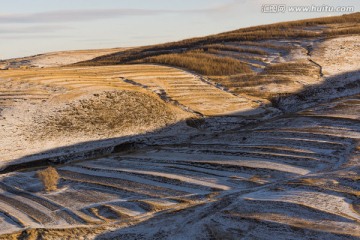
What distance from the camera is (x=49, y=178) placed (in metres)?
24.5

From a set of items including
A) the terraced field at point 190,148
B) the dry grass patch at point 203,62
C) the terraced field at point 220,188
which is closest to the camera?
the terraced field at point 220,188

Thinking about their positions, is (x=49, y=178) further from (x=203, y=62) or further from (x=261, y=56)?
(x=261, y=56)

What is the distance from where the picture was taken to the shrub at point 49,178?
2339 centimetres

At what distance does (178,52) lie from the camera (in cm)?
5131

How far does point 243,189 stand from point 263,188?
0.71m

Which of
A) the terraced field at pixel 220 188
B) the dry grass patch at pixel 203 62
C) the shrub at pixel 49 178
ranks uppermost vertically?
the dry grass patch at pixel 203 62

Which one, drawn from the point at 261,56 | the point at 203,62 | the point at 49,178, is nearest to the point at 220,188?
the point at 49,178

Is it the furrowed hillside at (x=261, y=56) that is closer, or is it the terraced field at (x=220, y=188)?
the terraced field at (x=220, y=188)

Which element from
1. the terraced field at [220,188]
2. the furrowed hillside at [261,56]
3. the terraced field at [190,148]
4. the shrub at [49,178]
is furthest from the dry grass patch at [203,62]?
the shrub at [49,178]

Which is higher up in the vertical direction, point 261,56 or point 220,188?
point 261,56

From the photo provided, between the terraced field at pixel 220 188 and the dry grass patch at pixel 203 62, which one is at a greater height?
the dry grass patch at pixel 203 62

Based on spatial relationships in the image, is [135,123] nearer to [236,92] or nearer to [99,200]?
[236,92]

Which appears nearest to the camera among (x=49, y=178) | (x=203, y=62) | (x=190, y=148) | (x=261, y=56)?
(x=49, y=178)

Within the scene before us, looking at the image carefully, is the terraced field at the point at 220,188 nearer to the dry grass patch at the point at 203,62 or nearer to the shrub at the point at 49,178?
the shrub at the point at 49,178
